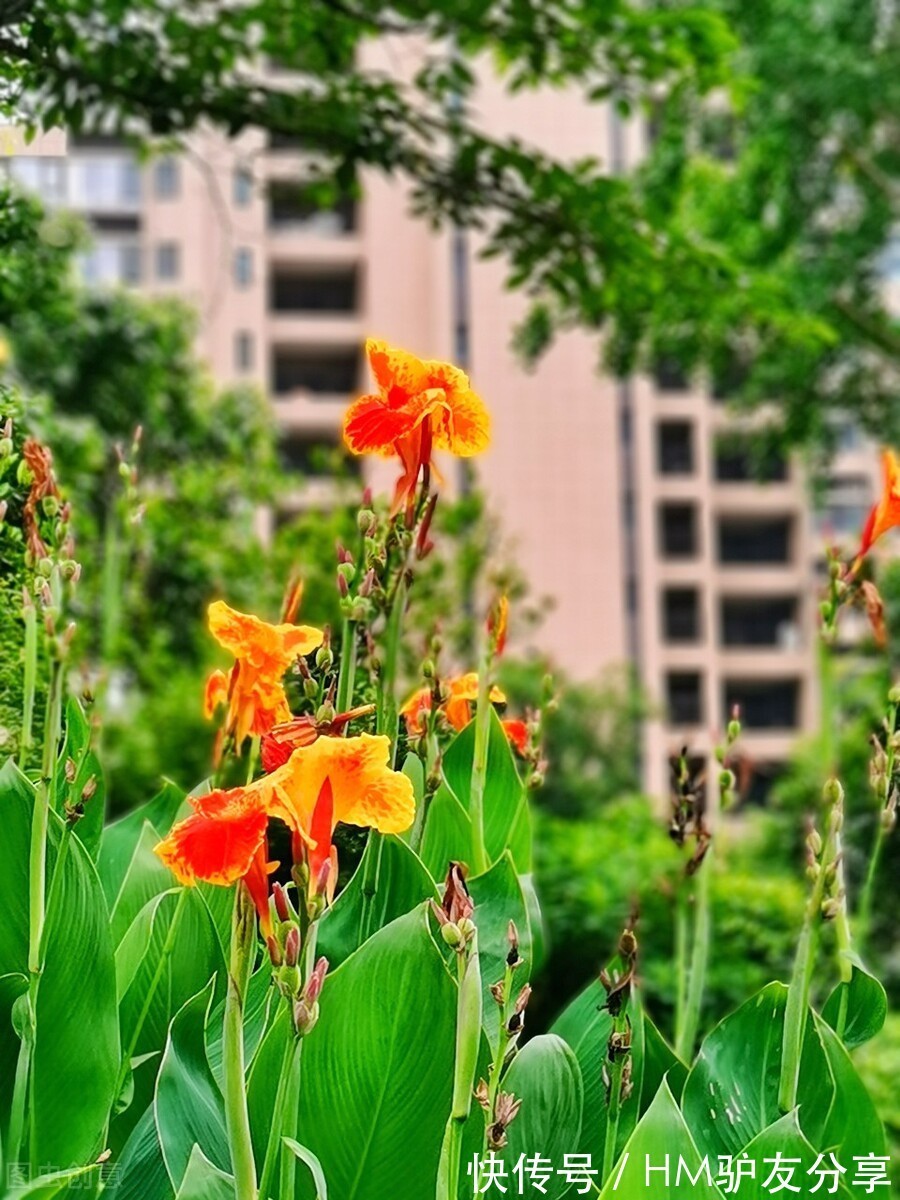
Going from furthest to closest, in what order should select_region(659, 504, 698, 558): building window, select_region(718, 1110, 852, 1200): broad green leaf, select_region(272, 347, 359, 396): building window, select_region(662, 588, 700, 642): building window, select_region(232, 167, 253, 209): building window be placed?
1. select_region(272, 347, 359, 396): building window
2. select_region(659, 504, 698, 558): building window
3. select_region(662, 588, 700, 642): building window
4. select_region(232, 167, 253, 209): building window
5. select_region(718, 1110, 852, 1200): broad green leaf

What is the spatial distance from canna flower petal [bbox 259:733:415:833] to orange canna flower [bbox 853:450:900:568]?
50cm

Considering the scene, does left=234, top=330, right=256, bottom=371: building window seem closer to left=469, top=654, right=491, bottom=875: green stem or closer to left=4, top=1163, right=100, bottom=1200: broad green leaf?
left=469, top=654, right=491, bottom=875: green stem

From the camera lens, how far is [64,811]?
109 centimetres

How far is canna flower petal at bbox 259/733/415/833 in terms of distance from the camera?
820mm

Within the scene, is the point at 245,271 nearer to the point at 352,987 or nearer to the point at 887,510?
the point at 887,510

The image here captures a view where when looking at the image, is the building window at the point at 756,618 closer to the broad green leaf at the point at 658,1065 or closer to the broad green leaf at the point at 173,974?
the broad green leaf at the point at 658,1065

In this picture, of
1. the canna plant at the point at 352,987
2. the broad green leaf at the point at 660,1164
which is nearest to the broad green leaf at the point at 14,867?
the canna plant at the point at 352,987

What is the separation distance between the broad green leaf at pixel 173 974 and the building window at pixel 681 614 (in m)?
26.7

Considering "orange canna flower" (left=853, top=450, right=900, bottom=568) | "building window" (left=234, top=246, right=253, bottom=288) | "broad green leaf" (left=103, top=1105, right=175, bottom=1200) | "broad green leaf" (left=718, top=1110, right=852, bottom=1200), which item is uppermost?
"building window" (left=234, top=246, right=253, bottom=288)

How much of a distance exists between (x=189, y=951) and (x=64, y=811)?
0.47 feet

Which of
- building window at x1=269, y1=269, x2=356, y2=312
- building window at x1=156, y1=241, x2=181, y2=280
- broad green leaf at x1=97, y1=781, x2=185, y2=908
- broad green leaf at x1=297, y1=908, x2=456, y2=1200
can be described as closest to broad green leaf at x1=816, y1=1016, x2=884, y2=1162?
broad green leaf at x1=297, y1=908, x2=456, y2=1200

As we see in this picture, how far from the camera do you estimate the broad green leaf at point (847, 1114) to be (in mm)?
1008

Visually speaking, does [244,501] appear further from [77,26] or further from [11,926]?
[11,926]

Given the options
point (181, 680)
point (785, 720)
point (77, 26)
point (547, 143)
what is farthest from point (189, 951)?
point (785, 720)
